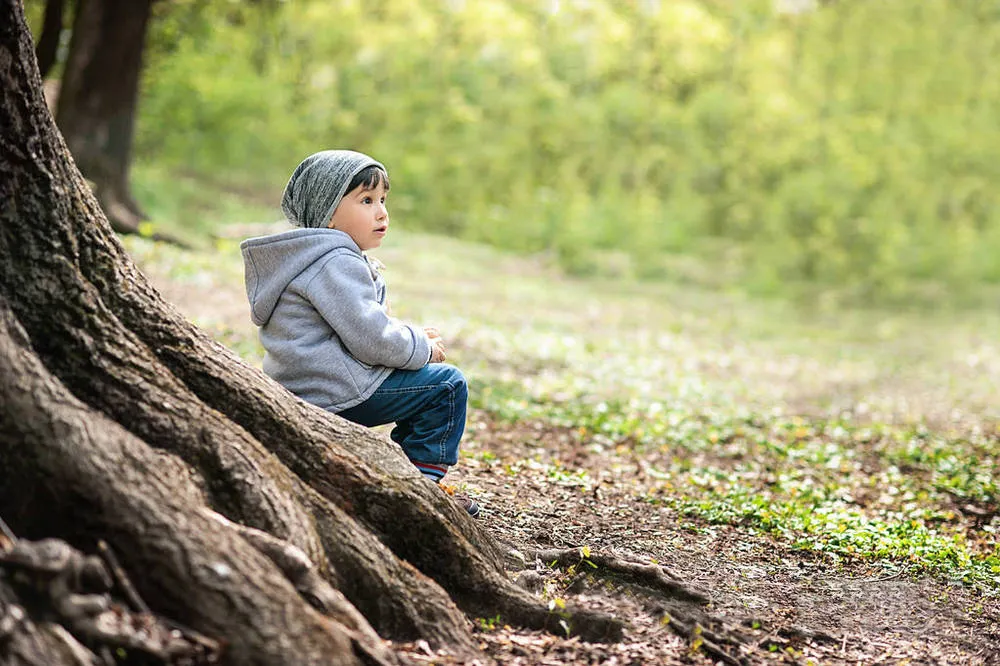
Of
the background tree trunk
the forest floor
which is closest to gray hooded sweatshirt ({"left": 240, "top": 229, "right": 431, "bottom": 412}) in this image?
the forest floor

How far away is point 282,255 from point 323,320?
291 millimetres

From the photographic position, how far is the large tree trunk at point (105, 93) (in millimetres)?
13188

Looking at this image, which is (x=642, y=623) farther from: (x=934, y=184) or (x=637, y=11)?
(x=637, y=11)

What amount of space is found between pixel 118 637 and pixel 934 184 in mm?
29651

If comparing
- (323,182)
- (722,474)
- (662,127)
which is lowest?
(722,474)

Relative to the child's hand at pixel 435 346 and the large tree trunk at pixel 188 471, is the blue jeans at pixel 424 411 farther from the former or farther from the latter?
the large tree trunk at pixel 188 471

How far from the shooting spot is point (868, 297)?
25.3 metres

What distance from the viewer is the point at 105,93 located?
13.5 m

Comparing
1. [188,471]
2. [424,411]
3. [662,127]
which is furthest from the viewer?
[662,127]

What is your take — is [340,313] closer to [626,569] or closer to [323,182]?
[323,182]

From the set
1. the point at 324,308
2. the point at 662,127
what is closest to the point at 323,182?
the point at 324,308

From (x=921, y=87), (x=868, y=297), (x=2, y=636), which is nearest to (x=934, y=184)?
(x=921, y=87)

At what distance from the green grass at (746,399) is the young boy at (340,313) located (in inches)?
85.3

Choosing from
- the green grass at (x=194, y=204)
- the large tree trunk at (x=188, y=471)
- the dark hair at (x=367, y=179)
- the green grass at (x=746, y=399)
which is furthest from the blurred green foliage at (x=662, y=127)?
the large tree trunk at (x=188, y=471)
